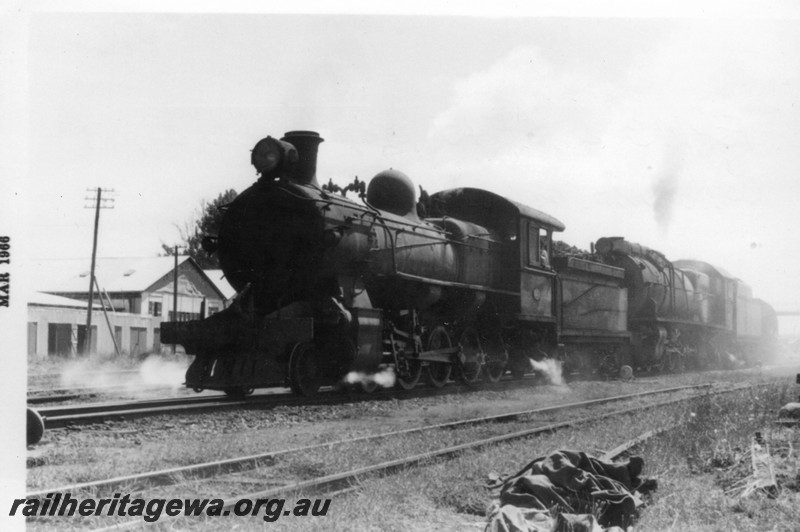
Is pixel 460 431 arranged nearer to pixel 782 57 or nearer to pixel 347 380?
pixel 347 380

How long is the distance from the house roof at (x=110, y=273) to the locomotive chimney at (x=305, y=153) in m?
15.8

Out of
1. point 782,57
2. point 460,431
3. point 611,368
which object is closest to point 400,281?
point 460,431

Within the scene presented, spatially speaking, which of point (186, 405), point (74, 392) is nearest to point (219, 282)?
point (74, 392)

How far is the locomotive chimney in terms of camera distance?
1070 centimetres

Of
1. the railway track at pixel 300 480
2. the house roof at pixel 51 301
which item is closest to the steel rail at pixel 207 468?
the railway track at pixel 300 480

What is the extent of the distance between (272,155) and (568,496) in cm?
682

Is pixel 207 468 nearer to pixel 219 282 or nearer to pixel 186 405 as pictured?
pixel 186 405

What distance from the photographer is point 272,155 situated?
34.3 feet

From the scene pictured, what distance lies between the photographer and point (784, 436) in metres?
7.98

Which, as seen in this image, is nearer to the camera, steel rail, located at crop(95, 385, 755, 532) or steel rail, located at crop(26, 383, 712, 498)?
steel rail, located at crop(95, 385, 755, 532)

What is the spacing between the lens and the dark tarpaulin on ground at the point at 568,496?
461cm

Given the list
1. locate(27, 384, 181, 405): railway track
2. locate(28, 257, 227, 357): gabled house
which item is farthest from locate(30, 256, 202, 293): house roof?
locate(27, 384, 181, 405): railway track

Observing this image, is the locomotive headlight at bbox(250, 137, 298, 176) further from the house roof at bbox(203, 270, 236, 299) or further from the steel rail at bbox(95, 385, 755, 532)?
the house roof at bbox(203, 270, 236, 299)

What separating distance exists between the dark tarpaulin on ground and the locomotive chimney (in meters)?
6.30
